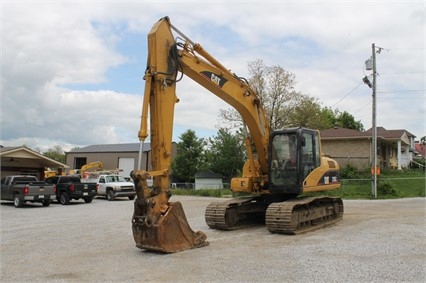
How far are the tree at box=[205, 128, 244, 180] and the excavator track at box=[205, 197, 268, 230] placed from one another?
32584 mm

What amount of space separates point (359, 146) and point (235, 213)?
27996mm

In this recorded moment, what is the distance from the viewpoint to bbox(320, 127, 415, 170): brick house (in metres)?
37.9

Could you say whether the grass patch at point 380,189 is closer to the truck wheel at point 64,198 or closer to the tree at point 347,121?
the truck wheel at point 64,198

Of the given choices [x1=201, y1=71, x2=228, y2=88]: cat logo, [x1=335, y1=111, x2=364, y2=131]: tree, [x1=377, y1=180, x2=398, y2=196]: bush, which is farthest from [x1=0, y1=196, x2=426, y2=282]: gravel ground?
[x1=335, y1=111, x2=364, y2=131]: tree

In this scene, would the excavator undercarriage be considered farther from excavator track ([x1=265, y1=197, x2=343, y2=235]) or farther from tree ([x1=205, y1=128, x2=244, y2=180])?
tree ([x1=205, y1=128, x2=244, y2=180])

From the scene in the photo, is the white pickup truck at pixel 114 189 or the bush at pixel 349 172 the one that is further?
the bush at pixel 349 172

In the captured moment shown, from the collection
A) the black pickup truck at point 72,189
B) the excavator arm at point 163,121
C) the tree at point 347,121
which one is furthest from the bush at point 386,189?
the tree at point 347,121

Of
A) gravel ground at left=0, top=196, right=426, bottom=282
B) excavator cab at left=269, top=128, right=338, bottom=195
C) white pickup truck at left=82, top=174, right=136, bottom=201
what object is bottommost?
gravel ground at left=0, top=196, right=426, bottom=282

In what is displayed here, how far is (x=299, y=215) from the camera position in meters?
12.1

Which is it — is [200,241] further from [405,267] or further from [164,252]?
[405,267]

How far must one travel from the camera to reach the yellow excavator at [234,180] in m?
8.92

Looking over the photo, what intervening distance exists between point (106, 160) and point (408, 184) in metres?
43.7

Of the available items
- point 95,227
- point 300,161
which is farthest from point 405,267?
point 95,227

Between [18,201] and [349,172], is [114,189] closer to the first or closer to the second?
[18,201]
